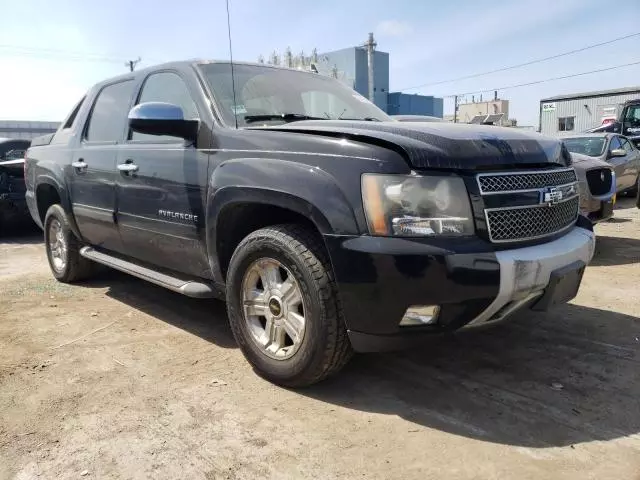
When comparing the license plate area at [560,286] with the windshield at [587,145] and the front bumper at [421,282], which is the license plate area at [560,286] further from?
the windshield at [587,145]

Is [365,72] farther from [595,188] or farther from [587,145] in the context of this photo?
[595,188]

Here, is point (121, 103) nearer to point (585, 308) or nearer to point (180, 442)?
point (180, 442)

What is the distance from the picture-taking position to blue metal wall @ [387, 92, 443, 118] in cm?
4069

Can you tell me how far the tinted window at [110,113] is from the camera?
4.37 meters

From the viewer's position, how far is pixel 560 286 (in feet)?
9.27

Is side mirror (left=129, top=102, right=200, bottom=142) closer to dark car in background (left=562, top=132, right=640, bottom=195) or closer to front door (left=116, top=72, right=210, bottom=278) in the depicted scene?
front door (left=116, top=72, right=210, bottom=278)

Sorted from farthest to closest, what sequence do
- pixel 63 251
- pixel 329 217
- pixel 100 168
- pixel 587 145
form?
pixel 587 145
pixel 63 251
pixel 100 168
pixel 329 217

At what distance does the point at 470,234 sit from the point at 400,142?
1.74 ft

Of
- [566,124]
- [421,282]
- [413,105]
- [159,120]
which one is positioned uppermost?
[413,105]

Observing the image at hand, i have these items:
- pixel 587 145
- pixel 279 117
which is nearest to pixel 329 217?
pixel 279 117

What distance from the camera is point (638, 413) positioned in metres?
2.67

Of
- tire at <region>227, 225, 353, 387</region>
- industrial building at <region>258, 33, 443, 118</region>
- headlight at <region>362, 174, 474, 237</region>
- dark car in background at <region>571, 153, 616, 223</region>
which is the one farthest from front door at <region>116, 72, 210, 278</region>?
industrial building at <region>258, 33, 443, 118</region>

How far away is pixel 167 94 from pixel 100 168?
36.9 inches

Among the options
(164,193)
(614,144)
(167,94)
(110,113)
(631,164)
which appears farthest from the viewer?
(631,164)
